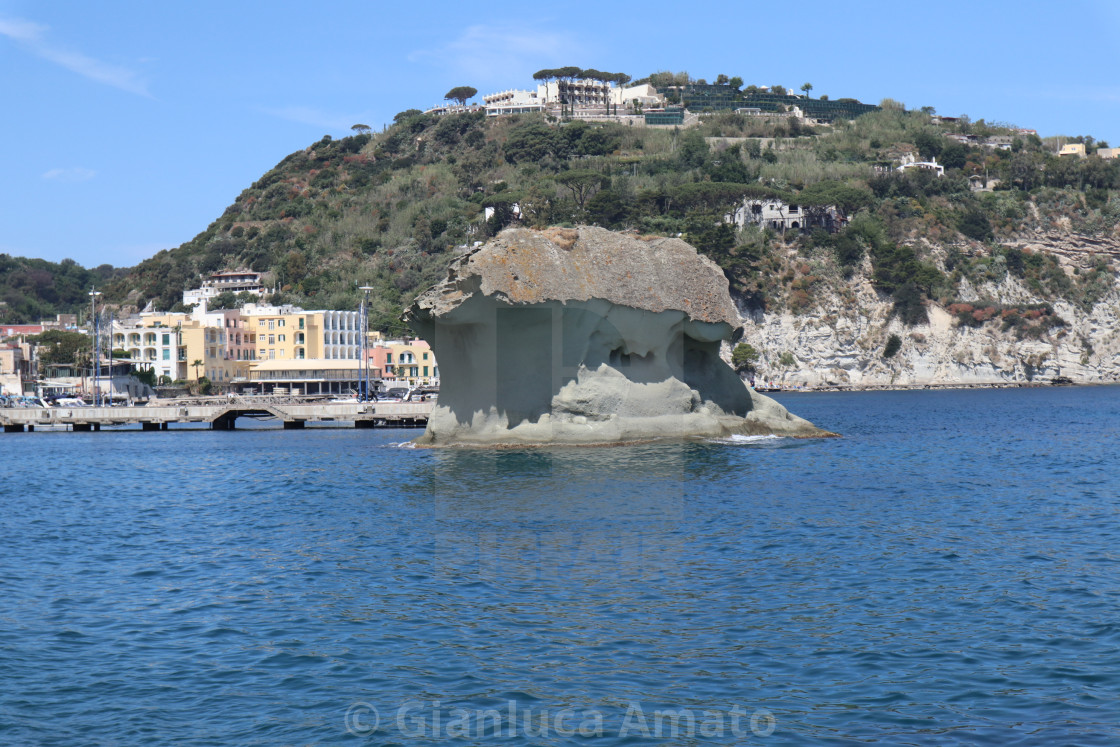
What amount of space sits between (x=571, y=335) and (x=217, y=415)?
30845mm

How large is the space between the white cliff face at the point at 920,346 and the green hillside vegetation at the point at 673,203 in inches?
73.3

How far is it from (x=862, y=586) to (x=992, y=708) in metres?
5.55

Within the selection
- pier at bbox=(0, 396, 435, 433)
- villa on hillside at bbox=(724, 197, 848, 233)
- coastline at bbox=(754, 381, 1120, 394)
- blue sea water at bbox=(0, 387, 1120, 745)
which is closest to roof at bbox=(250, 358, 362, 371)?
pier at bbox=(0, 396, 435, 433)

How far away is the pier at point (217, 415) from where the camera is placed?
61.5 metres

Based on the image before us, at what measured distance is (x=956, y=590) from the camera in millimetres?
16266

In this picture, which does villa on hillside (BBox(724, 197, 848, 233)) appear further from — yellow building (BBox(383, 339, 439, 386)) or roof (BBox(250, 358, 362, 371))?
roof (BBox(250, 358, 362, 371))

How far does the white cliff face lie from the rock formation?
66354mm

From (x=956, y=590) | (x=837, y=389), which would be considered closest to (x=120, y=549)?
(x=956, y=590)

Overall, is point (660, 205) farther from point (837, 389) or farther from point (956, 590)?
point (956, 590)

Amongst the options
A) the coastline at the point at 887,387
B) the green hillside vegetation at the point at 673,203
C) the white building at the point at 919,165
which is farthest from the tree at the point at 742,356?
the white building at the point at 919,165

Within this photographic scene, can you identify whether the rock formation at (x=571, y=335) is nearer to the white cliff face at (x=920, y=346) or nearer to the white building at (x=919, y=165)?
the white cliff face at (x=920, y=346)

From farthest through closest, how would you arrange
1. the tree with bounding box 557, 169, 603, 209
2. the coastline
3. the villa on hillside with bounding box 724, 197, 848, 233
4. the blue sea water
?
the tree with bounding box 557, 169, 603, 209 < the villa on hillside with bounding box 724, 197, 848, 233 < the coastline < the blue sea water

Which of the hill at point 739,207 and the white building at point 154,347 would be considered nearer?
the white building at point 154,347

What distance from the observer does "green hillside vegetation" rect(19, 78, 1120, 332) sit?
4424 inches
